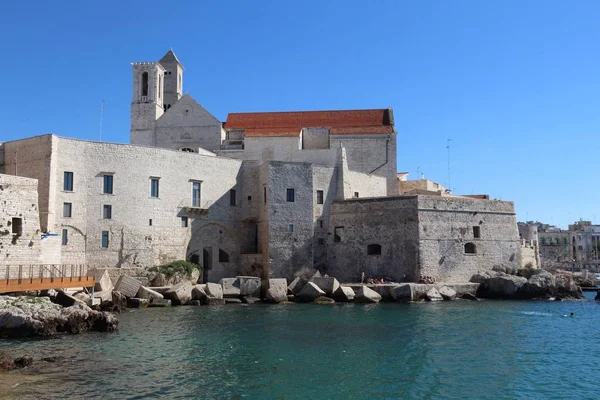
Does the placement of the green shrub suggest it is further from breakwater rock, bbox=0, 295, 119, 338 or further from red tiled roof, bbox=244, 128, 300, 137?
red tiled roof, bbox=244, 128, 300, 137

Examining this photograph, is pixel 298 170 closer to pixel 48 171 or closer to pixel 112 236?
pixel 112 236

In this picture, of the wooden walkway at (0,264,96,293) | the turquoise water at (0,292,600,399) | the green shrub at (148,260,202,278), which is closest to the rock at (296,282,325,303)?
the turquoise water at (0,292,600,399)

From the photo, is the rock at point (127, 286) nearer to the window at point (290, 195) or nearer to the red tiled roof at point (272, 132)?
the window at point (290, 195)

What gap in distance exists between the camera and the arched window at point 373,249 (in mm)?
33312

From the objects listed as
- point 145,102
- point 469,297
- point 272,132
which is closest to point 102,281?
point 272,132

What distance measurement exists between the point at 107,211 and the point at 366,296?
1435cm

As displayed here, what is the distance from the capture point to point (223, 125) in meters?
42.1

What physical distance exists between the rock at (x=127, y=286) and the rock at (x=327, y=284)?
30.0ft

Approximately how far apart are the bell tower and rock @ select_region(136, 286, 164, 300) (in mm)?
15736

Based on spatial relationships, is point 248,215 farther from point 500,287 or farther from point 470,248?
point 500,287

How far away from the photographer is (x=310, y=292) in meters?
29.2

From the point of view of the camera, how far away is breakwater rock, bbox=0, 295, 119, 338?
1733cm

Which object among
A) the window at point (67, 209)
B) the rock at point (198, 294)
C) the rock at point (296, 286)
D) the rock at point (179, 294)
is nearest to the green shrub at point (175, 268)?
the rock at point (179, 294)

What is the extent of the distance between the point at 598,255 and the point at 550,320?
235ft
